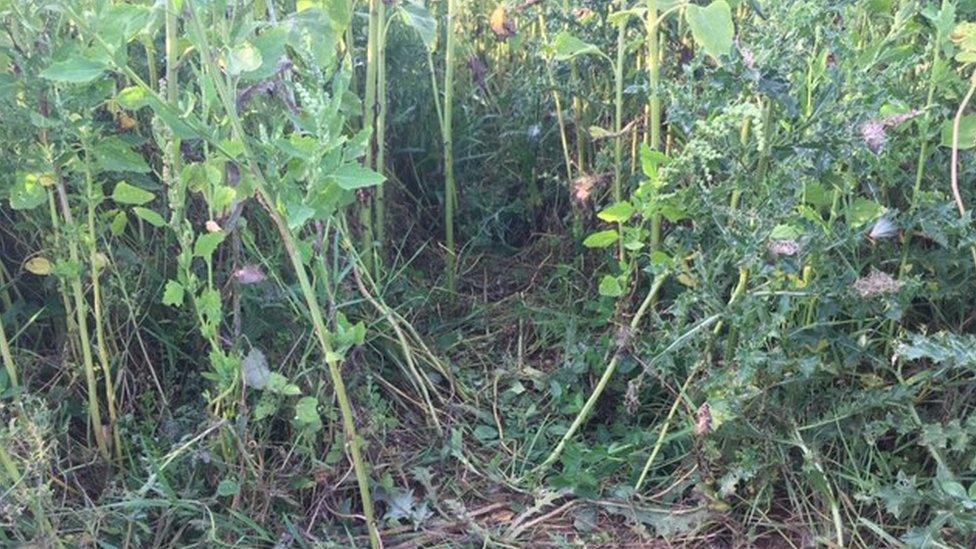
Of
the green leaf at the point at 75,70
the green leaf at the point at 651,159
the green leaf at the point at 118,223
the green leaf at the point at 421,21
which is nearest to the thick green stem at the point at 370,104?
the green leaf at the point at 421,21

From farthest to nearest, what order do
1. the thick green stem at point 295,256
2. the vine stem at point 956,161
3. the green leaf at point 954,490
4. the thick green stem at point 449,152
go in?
the thick green stem at point 449,152
the vine stem at point 956,161
the green leaf at point 954,490
the thick green stem at point 295,256

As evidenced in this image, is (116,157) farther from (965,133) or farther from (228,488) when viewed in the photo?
(965,133)

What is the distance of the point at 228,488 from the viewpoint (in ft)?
5.31

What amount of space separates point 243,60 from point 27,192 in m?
0.51

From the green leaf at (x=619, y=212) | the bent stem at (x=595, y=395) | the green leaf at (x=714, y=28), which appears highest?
the green leaf at (x=714, y=28)

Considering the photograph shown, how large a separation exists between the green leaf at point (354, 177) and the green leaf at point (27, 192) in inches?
23.4

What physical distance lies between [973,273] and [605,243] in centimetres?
65

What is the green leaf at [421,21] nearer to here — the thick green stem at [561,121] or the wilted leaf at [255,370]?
the thick green stem at [561,121]

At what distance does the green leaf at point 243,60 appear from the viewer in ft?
4.45

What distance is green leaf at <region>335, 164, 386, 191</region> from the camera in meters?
1.33

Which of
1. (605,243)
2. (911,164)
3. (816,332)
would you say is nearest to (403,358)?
(605,243)

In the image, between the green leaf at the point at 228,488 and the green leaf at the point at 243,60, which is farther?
the green leaf at the point at 228,488

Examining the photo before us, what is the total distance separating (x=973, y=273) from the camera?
1655 millimetres

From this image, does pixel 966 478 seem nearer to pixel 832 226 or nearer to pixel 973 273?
pixel 973 273
